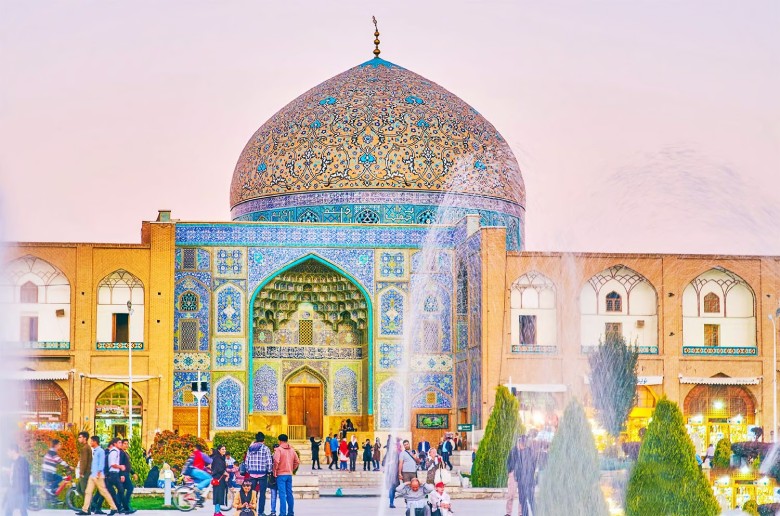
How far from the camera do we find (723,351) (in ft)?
95.7

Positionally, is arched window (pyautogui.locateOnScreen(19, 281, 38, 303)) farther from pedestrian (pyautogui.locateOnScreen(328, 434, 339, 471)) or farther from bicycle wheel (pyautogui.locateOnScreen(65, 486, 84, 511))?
bicycle wheel (pyautogui.locateOnScreen(65, 486, 84, 511))

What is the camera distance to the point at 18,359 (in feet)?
93.1

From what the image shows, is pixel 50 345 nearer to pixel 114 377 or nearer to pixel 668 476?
pixel 114 377

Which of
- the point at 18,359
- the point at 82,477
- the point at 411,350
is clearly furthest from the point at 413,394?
the point at 82,477

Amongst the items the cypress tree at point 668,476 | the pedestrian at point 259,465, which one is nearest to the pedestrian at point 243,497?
the pedestrian at point 259,465

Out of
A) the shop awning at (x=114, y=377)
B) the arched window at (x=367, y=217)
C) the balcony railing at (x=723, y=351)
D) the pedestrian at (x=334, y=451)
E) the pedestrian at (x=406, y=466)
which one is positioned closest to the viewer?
the pedestrian at (x=406, y=466)

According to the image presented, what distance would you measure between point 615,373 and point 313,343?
22.9ft

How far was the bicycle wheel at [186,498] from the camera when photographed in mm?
17094

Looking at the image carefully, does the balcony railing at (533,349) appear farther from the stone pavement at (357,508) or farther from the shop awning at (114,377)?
the stone pavement at (357,508)

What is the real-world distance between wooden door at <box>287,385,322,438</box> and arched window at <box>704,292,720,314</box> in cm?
738

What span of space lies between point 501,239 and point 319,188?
466 cm

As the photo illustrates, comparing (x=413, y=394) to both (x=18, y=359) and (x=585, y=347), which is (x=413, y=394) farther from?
(x=18, y=359)

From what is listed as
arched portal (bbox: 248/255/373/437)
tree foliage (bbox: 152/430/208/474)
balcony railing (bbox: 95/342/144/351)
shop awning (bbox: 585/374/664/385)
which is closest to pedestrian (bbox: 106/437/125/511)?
tree foliage (bbox: 152/430/208/474)

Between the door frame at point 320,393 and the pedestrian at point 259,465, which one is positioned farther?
the door frame at point 320,393
